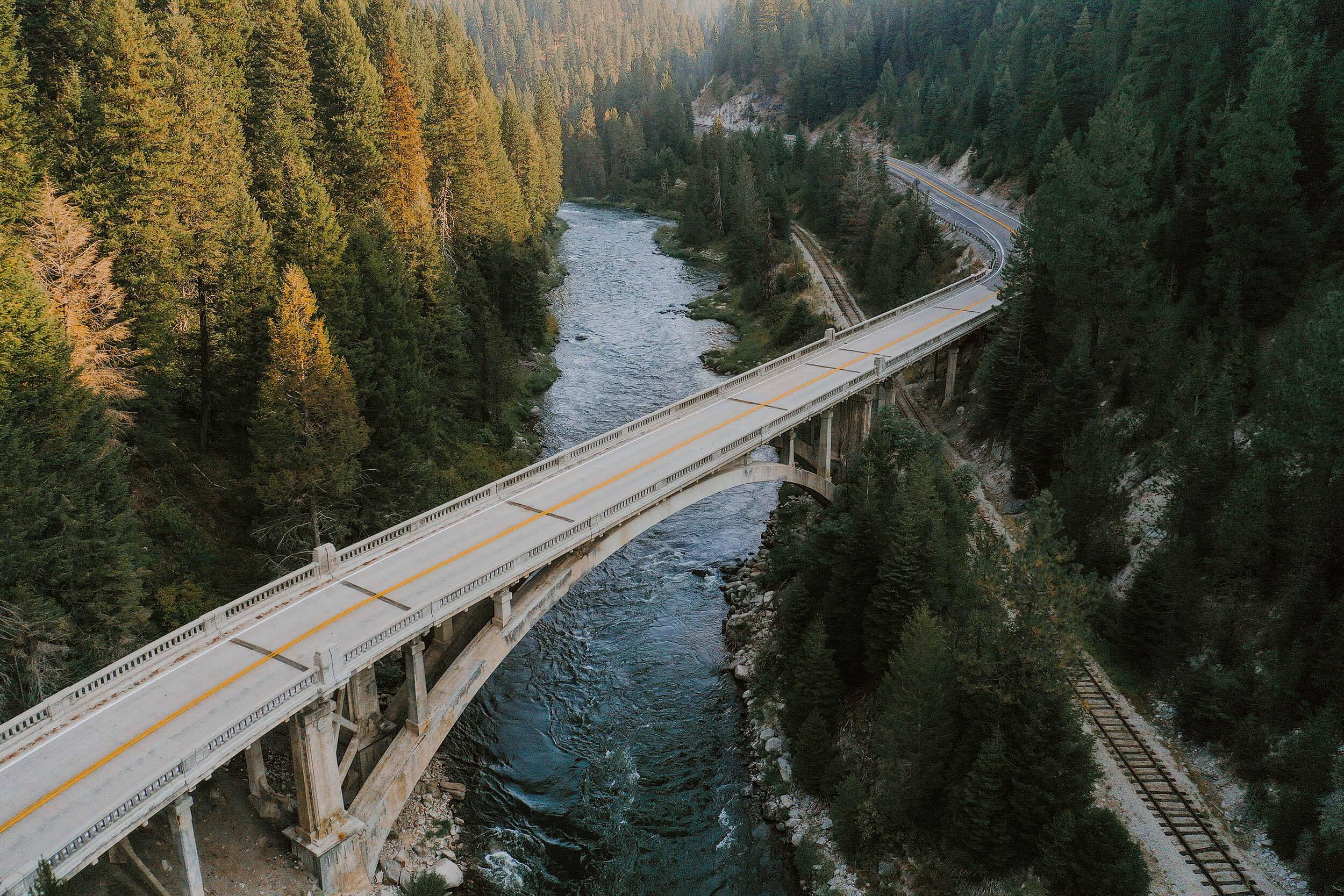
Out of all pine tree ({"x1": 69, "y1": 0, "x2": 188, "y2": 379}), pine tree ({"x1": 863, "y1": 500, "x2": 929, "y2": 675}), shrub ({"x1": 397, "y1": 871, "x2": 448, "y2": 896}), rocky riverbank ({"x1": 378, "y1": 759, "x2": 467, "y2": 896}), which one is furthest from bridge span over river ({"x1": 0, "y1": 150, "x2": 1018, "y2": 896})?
pine tree ({"x1": 69, "y1": 0, "x2": 188, "y2": 379})

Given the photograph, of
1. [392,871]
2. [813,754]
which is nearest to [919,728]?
[813,754]

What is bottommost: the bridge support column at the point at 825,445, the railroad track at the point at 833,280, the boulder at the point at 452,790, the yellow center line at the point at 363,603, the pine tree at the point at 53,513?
the boulder at the point at 452,790

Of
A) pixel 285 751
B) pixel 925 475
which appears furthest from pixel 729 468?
pixel 285 751

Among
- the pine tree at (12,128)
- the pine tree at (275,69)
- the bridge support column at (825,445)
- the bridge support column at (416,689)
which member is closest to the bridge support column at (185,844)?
the bridge support column at (416,689)

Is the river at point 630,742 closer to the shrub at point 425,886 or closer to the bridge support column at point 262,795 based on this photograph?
the shrub at point 425,886

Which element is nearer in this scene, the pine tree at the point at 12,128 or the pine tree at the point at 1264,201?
the pine tree at the point at 12,128

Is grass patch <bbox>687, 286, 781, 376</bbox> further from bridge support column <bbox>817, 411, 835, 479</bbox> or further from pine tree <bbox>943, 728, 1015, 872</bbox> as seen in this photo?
pine tree <bbox>943, 728, 1015, 872</bbox>

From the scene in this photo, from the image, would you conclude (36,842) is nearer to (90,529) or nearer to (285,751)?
(90,529)
